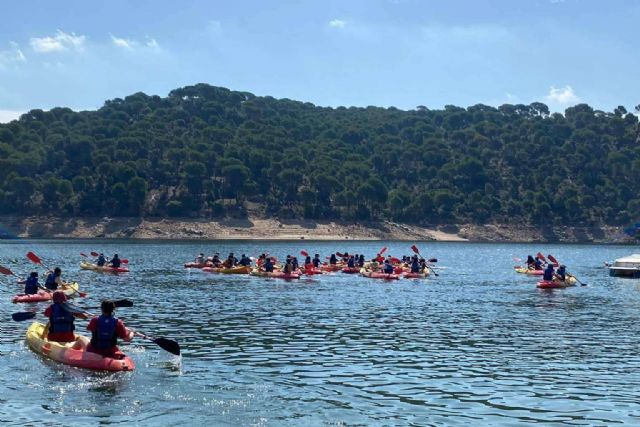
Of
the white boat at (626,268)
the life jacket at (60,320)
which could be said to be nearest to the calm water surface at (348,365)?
the life jacket at (60,320)

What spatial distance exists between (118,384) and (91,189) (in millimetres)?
126973

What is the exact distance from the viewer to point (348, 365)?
23828 mm

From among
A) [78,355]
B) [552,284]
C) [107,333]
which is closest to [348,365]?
Result: [107,333]

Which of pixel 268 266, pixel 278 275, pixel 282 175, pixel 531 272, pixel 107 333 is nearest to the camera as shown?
pixel 107 333

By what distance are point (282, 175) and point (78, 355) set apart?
13055 centimetres

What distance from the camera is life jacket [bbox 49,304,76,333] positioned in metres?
24.2

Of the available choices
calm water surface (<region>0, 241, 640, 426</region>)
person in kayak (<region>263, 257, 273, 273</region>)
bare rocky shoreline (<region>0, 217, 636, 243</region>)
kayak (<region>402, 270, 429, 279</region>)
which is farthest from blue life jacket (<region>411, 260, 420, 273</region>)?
bare rocky shoreline (<region>0, 217, 636, 243</region>)

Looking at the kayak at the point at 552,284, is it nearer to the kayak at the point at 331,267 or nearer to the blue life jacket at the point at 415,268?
the blue life jacket at the point at 415,268

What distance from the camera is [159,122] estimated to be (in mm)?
183750

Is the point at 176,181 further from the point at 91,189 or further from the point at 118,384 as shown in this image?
the point at 118,384

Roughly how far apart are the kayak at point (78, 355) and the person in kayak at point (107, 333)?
0.20m

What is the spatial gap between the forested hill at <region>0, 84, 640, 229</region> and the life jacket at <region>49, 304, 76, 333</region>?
117275 mm

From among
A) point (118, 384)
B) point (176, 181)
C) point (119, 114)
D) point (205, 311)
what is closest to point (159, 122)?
point (119, 114)

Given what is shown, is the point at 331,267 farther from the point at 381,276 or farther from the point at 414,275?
the point at 414,275
